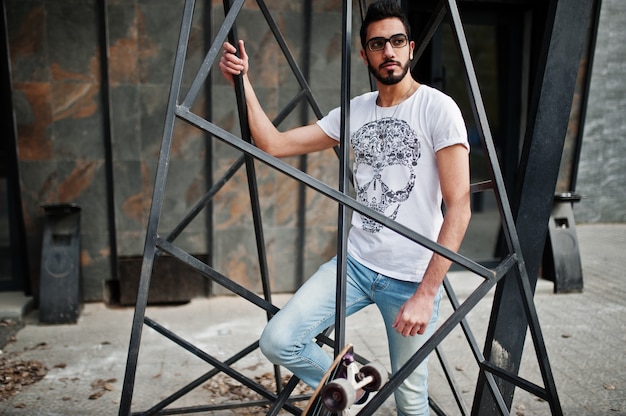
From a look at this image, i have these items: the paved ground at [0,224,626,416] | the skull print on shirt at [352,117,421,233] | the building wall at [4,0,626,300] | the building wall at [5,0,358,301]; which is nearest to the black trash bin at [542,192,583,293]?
the paved ground at [0,224,626,416]

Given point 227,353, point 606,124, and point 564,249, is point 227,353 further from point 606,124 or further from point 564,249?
point 606,124

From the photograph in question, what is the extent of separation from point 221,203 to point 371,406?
4057 millimetres

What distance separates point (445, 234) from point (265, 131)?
107 centimetres

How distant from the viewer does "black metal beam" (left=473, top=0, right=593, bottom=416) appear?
2936 millimetres

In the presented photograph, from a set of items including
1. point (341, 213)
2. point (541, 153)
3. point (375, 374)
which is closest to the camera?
point (375, 374)

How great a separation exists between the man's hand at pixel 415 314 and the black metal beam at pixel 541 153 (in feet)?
3.06

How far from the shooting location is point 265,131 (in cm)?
291

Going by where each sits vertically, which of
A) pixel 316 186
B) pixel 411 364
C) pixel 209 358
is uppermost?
pixel 316 186

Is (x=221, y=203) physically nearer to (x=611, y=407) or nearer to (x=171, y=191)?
(x=171, y=191)

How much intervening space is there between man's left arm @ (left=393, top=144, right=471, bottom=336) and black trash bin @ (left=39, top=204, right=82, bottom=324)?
4.08 meters

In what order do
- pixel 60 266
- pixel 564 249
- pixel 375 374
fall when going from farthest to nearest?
pixel 564 249 < pixel 60 266 < pixel 375 374

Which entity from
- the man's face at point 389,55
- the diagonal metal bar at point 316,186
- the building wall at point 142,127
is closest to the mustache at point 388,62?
the man's face at point 389,55

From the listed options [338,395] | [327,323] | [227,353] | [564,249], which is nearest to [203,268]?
[327,323]

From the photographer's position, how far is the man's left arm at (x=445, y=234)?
7.81 feet
